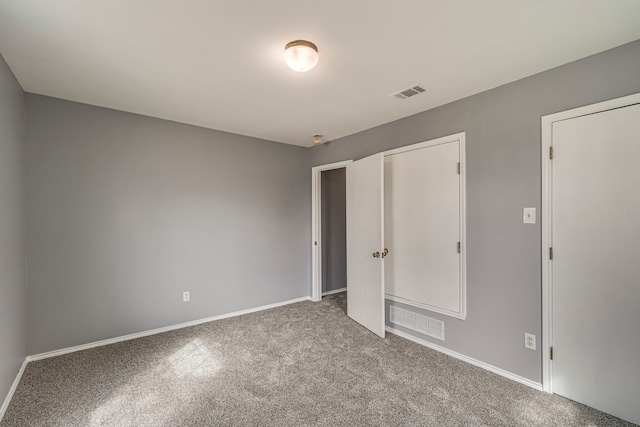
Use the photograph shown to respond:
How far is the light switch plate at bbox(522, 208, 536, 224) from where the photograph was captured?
2174mm

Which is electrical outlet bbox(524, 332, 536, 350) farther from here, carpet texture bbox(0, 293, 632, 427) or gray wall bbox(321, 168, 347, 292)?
gray wall bbox(321, 168, 347, 292)

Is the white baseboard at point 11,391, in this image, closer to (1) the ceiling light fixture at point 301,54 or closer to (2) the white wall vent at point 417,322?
(1) the ceiling light fixture at point 301,54

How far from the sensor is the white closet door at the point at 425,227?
265 cm

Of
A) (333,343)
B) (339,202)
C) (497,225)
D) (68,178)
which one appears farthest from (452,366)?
(68,178)

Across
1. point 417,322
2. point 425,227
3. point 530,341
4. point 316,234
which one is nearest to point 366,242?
point 425,227

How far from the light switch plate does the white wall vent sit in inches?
48.7

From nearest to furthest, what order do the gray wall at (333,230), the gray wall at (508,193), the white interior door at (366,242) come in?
the gray wall at (508,193) < the white interior door at (366,242) < the gray wall at (333,230)

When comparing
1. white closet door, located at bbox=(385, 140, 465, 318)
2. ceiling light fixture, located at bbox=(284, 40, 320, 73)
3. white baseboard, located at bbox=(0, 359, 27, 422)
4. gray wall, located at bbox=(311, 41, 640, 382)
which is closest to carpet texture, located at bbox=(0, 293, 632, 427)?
white baseboard, located at bbox=(0, 359, 27, 422)

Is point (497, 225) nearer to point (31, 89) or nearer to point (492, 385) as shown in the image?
point (492, 385)

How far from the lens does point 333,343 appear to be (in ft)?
9.55

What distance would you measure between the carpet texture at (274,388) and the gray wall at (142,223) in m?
0.43

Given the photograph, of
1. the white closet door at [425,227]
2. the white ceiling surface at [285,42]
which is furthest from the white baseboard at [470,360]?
the white ceiling surface at [285,42]

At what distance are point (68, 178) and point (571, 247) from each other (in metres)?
4.35

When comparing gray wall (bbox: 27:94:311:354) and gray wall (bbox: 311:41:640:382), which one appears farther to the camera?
gray wall (bbox: 27:94:311:354)
